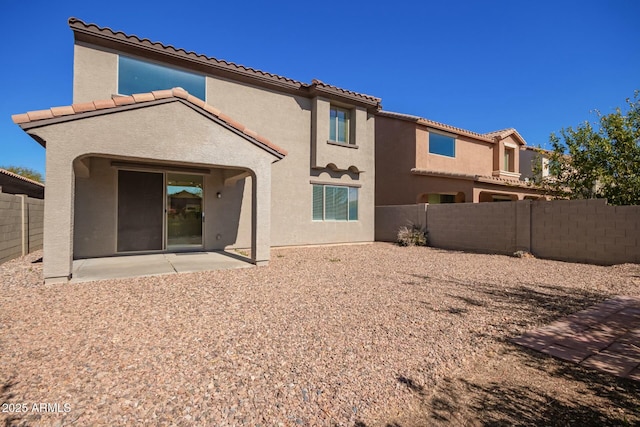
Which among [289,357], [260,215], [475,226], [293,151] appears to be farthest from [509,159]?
[289,357]

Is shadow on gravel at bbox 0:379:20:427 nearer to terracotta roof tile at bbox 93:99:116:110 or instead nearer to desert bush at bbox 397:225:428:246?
terracotta roof tile at bbox 93:99:116:110

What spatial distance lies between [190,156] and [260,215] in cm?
248

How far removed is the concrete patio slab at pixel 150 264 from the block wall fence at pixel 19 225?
91.9 inches

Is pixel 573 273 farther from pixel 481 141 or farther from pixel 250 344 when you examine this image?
pixel 481 141

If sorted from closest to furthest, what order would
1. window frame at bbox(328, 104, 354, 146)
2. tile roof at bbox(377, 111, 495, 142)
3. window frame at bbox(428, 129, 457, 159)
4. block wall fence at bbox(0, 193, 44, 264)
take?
block wall fence at bbox(0, 193, 44, 264), window frame at bbox(328, 104, 354, 146), tile roof at bbox(377, 111, 495, 142), window frame at bbox(428, 129, 457, 159)

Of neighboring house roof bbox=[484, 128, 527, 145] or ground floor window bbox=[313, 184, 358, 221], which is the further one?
neighboring house roof bbox=[484, 128, 527, 145]

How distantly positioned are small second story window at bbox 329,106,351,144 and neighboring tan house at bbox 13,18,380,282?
2.2 inches

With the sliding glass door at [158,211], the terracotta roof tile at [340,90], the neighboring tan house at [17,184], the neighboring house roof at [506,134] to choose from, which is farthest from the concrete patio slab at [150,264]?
the neighboring house roof at [506,134]

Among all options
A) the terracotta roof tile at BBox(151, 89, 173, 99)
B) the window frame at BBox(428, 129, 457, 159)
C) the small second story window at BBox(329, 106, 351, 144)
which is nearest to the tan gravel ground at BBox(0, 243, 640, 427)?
the terracotta roof tile at BBox(151, 89, 173, 99)

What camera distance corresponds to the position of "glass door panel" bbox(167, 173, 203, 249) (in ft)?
36.9

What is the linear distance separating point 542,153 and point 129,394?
1585cm

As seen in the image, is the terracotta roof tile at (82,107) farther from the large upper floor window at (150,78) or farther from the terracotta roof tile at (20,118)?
the large upper floor window at (150,78)

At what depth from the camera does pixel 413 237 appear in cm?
1526

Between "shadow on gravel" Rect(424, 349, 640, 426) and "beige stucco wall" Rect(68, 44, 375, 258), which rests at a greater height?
"beige stucco wall" Rect(68, 44, 375, 258)
